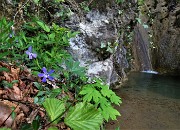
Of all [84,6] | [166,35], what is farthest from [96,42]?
[166,35]

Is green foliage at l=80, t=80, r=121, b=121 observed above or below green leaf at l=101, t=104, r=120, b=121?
above

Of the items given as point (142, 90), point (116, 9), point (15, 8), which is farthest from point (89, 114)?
point (142, 90)

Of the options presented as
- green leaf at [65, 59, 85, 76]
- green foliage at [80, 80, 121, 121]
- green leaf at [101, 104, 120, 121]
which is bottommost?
green leaf at [101, 104, 120, 121]

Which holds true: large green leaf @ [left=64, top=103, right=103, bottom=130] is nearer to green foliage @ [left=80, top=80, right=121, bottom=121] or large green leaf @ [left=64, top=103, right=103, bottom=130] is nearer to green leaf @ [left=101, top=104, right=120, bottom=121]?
green foliage @ [left=80, top=80, right=121, bottom=121]

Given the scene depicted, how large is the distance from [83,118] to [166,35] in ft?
33.8

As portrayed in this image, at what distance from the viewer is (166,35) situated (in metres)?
10.4

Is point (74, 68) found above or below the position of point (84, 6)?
below

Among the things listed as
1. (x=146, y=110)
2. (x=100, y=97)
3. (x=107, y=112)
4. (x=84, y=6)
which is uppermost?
(x=84, y=6)

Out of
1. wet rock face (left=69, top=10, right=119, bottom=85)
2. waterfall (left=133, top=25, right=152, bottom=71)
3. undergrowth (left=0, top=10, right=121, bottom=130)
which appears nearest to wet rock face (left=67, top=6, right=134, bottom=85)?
wet rock face (left=69, top=10, right=119, bottom=85)

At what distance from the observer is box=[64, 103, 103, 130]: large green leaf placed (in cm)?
66

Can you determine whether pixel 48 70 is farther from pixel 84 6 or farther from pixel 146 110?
pixel 146 110

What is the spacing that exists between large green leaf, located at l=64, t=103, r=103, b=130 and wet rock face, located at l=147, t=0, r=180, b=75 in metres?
9.70

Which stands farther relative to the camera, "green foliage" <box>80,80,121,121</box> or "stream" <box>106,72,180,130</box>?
"stream" <box>106,72,180,130</box>

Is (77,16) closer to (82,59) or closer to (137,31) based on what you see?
(82,59)
